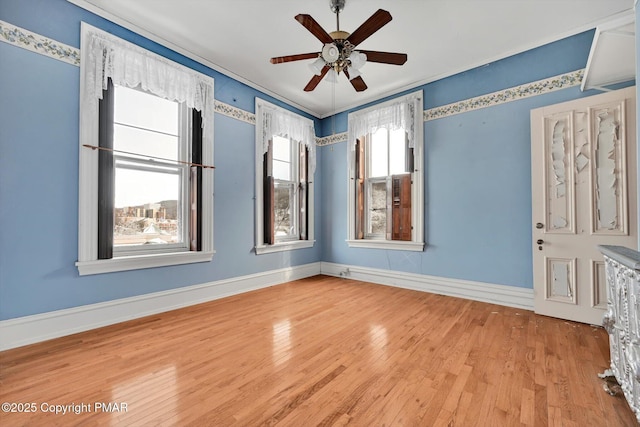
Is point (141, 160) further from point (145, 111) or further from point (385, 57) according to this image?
point (385, 57)

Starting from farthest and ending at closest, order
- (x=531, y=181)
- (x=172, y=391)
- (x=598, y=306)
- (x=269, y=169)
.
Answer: (x=269, y=169) → (x=531, y=181) → (x=598, y=306) → (x=172, y=391)

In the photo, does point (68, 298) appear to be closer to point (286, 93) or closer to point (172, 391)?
point (172, 391)

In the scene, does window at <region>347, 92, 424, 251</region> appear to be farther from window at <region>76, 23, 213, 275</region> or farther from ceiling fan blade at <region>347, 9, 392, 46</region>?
window at <region>76, 23, 213, 275</region>

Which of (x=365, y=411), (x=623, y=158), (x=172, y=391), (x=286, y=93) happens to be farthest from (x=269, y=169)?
(x=623, y=158)

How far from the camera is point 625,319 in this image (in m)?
1.44

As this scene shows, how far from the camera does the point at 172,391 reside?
63.1 inches

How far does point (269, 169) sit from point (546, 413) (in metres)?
3.70

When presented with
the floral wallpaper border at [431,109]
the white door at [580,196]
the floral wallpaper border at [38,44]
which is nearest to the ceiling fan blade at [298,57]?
the floral wallpaper border at [431,109]

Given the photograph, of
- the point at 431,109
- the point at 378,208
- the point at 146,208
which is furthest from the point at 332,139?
the point at 146,208

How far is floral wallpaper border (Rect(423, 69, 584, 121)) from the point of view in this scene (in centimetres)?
284

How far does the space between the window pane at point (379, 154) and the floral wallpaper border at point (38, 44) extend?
12.3 feet

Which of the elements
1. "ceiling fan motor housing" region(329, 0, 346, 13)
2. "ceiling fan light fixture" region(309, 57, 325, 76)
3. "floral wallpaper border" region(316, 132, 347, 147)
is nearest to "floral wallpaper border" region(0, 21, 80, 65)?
"ceiling fan light fixture" region(309, 57, 325, 76)

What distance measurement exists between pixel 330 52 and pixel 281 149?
7.79 ft

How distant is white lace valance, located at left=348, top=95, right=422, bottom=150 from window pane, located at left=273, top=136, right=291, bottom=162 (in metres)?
1.09
